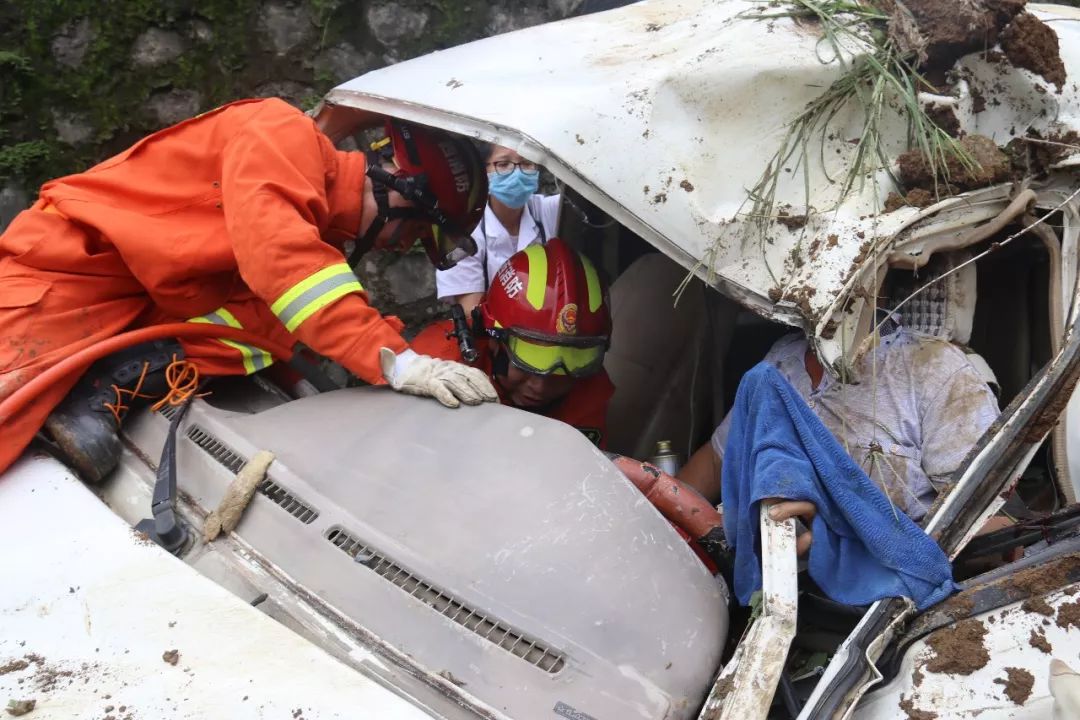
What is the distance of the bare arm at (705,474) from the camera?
8.84 feet

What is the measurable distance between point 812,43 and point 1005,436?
1064 mm

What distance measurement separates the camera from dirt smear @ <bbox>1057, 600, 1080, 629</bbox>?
4.94 feet

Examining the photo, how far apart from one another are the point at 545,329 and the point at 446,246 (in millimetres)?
526

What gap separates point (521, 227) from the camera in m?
3.83

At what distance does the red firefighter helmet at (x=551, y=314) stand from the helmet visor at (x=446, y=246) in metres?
0.18

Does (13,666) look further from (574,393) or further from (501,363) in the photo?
(574,393)

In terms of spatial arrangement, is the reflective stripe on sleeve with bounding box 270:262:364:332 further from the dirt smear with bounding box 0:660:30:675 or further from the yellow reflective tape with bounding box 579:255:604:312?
the dirt smear with bounding box 0:660:30:675

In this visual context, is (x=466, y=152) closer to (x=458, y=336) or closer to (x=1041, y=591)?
(x=458, y=336)

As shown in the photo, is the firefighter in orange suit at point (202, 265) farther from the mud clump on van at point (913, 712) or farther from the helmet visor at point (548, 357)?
the mud clump on van at point (913, 712)

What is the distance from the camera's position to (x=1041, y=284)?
2488 mm

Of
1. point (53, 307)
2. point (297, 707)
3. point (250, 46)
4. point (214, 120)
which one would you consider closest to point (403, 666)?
point (297, 707)

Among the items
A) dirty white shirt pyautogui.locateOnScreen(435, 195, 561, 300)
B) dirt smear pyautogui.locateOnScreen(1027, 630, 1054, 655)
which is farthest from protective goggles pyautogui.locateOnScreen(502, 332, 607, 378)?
dirt smear pyautogui.locateOnScreen(1027, 630, 1054, 655)

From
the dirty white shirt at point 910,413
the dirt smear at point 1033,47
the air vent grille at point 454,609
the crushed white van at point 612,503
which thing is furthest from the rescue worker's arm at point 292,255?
the dirt smear at point 1033,47

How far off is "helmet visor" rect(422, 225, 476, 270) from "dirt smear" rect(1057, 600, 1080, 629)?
1916 millimetres
